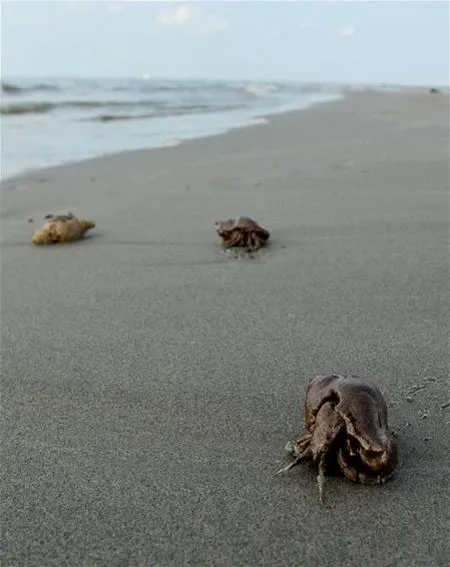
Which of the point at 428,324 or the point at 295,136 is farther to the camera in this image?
the point at 295,136

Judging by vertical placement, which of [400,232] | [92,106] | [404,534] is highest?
[92,106]

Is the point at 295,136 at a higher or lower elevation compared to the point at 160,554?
higher

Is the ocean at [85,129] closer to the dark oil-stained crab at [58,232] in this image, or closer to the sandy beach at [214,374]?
the dark oil-stained crab at [58,232]

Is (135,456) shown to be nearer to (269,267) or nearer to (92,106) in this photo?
(269,267)

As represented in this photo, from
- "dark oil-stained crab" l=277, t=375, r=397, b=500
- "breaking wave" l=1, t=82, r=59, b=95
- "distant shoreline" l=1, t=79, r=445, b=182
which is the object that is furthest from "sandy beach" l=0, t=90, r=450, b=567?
"breaking wave" l=1, t=82, r=59, b=95

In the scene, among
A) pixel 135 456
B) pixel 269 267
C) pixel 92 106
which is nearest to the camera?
pixel 135 456

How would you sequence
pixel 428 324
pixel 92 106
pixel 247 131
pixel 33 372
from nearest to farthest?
pixel 33 372
pixel 428 324
pixel 247 131
pixel 92 106

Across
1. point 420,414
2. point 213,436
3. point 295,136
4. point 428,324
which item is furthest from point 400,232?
point 295,136
